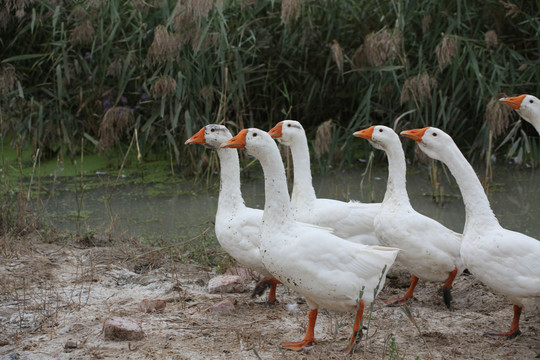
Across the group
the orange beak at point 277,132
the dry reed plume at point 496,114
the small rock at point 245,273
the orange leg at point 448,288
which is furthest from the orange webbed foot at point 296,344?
the dry reed plume at point 496,114

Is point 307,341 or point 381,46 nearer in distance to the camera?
point 307,341

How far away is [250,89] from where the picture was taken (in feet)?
28.0

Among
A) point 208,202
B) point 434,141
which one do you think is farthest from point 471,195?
point 208,202

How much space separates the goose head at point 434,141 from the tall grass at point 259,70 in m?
2.78

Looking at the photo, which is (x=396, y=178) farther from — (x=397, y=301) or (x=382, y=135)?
(x=397, y=301)

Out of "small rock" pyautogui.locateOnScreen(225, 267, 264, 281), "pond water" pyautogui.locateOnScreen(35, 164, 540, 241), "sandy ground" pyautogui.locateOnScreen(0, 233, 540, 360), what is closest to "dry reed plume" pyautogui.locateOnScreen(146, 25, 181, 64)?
"pond water" pyautogui.locateOnScreen(35, 164, 540, 241)

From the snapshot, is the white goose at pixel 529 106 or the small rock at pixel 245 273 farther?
the small rock at pixel 245 273

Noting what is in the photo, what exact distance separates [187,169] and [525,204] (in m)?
→ 3.67

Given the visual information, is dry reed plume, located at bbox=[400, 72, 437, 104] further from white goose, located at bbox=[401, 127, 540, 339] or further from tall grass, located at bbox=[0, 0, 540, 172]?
white goose, located at bbox=[401, 127, 540, 339]

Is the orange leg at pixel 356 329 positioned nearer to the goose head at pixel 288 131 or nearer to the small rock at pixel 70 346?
the small rock at pixel 70 346

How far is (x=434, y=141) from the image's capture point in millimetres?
4395

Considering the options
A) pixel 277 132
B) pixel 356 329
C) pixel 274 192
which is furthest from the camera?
pixel 277 132

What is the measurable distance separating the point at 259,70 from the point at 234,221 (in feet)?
12.2

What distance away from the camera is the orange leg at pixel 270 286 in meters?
4.64
